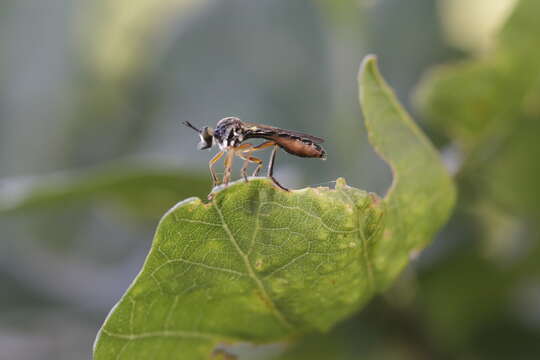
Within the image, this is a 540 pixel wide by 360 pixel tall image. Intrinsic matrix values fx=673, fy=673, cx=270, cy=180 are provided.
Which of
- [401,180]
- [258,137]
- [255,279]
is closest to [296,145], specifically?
[258,137]

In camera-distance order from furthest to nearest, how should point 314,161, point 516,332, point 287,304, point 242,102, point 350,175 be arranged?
point 242,102, point 314,161, point 350,175, point 516,332, point 287,304

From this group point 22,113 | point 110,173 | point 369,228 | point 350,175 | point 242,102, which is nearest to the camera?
point 369,228

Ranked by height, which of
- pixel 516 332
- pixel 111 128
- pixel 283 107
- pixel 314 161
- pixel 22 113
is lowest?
pixel 516 332

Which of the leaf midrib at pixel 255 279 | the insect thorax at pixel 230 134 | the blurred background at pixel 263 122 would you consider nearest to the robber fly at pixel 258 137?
the insect thorax at pixel 230 134

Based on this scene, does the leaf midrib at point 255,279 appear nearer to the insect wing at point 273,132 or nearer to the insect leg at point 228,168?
the insect leg at point 228,168

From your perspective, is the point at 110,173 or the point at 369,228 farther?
the point at 110,173

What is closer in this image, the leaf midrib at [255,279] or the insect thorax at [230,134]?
the leaf midrib at [255,279]

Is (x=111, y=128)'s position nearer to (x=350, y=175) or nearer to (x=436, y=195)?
(x=350, y=175)

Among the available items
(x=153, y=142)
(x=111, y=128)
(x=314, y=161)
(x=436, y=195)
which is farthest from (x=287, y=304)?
(x=111, y=128)
